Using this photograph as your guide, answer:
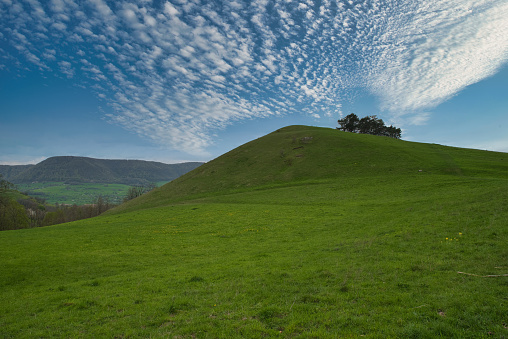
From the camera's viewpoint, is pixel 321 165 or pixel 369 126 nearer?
pixel 321 165

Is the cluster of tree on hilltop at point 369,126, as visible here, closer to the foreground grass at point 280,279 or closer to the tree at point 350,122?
the tree at point 350,122

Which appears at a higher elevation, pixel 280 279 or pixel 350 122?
pixel 350 122

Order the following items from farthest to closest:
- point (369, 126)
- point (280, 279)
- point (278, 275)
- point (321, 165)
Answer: point (369, 126), point (321, 165), point (278, 275), point (280, 279)

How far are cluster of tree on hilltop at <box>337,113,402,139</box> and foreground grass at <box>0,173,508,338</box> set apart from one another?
378 ft

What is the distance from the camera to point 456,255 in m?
12.5

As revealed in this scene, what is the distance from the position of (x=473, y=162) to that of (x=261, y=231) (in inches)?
2258

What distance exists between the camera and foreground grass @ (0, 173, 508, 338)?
812cm

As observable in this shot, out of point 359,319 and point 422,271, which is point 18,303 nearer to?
point 359,319

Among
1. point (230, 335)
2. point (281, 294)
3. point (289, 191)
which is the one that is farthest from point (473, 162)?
point (230, 335)

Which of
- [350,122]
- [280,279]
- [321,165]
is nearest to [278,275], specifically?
[280,279]

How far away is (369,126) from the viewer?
131375mm

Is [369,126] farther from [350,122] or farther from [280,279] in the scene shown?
[280,279]

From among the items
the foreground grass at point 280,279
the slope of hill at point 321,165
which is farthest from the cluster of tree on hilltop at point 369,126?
the foreground grass at point 280,279

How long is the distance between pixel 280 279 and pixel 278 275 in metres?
0.60
